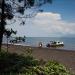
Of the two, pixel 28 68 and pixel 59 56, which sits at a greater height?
pixel 28 68

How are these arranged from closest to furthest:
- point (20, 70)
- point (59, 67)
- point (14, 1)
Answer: point (20, 70)
point (59, 67)
point (14, 1)

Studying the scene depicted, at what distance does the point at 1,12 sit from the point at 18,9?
38.8 inches

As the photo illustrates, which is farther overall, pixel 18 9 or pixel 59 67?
pixel 18 9

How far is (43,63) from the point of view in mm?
15820

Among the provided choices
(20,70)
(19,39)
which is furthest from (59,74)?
(19,39)

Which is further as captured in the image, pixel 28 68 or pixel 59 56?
pixel 59 56

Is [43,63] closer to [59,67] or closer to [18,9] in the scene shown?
[59,67]

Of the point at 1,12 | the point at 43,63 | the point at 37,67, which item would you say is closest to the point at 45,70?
the point at 37,67

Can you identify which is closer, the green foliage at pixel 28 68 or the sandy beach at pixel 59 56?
the green foliage at pixel 28 68

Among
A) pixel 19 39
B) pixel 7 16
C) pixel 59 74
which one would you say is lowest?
pixel 59 74

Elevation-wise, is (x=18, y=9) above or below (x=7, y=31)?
above

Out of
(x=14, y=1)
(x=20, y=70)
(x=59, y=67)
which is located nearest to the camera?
(x=20, y=70)

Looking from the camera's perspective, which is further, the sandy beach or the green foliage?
the sandy beach

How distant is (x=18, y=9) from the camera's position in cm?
1741
